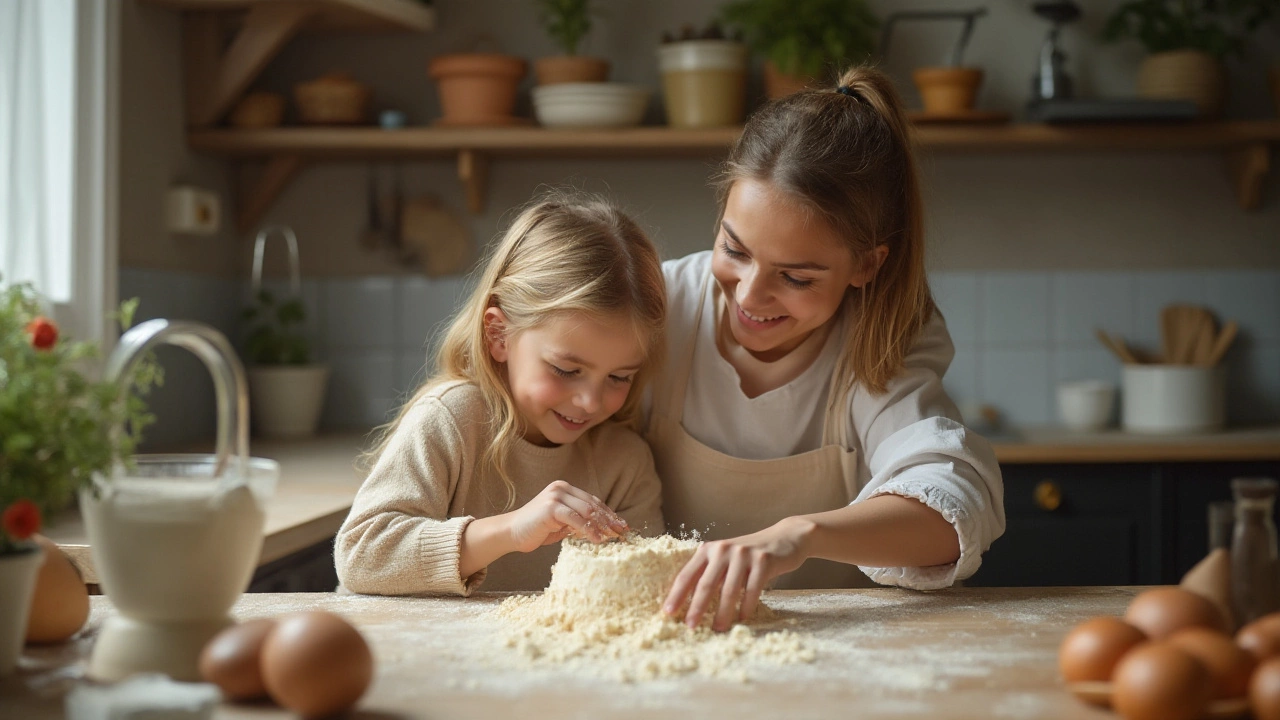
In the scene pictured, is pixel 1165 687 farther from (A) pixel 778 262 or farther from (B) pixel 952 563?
(A) pixel 778 262

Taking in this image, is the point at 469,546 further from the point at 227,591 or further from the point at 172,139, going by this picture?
the point at 172,139

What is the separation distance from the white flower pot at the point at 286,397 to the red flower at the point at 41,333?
2042 millimetres

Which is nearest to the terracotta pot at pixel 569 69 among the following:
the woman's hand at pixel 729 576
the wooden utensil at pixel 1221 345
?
the wooden utensil at pixel 1221 345

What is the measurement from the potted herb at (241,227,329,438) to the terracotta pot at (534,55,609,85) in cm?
80

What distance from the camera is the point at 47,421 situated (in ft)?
2.80

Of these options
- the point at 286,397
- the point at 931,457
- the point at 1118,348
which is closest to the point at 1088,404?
the point at 1118,348

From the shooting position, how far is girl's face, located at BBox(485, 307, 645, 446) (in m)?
1.44

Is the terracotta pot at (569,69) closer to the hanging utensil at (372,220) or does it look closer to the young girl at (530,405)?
the hanging utensil at (372,220)

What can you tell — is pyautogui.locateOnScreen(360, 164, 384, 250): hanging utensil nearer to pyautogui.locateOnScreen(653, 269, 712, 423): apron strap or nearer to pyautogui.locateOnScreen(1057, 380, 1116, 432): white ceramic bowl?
pyautogui.locateOnScreen(653, 269, 712, 423): apron strap

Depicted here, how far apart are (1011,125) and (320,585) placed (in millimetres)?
2004

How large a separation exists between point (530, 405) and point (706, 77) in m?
1.54

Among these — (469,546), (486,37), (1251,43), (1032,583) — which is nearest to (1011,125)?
(1251,43)

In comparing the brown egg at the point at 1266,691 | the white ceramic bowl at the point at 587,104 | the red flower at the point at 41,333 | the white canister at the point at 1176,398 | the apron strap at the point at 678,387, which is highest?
the white ceramic bowl at the point at 587,104

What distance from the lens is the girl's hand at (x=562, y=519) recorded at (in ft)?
3.94
